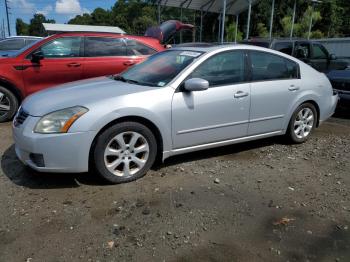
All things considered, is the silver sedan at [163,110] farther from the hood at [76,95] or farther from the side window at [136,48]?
the side window at [136,48]

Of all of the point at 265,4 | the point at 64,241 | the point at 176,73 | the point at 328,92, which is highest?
the point at 265,4

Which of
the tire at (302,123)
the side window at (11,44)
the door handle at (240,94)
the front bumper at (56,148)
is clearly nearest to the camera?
the front bumper at (56,148)

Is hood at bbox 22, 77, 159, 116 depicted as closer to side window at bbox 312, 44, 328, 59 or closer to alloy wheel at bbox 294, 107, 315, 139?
alloy wheel at bbox 294, 107, 315, 139

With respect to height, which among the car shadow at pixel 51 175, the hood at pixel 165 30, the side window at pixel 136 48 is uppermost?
the hood at pixel 165 30

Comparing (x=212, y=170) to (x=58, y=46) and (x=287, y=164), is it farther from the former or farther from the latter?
(x=58, y=46)

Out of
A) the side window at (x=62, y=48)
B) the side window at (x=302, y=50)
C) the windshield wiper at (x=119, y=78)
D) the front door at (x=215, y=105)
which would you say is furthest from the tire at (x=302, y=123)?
the side window at (x=302, y=50)

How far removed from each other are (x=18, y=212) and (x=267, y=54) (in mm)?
3622

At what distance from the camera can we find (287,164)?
183 inches

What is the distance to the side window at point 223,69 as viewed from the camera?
4.32m

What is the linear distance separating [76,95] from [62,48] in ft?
10.9

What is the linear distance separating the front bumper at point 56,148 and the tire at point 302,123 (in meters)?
3.04

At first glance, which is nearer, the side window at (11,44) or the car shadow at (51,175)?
the car shadow at (51,175)

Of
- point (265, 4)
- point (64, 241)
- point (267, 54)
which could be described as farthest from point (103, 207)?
point (265, 4)

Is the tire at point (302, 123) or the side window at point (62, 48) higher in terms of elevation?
the side window at point (62, 48)
